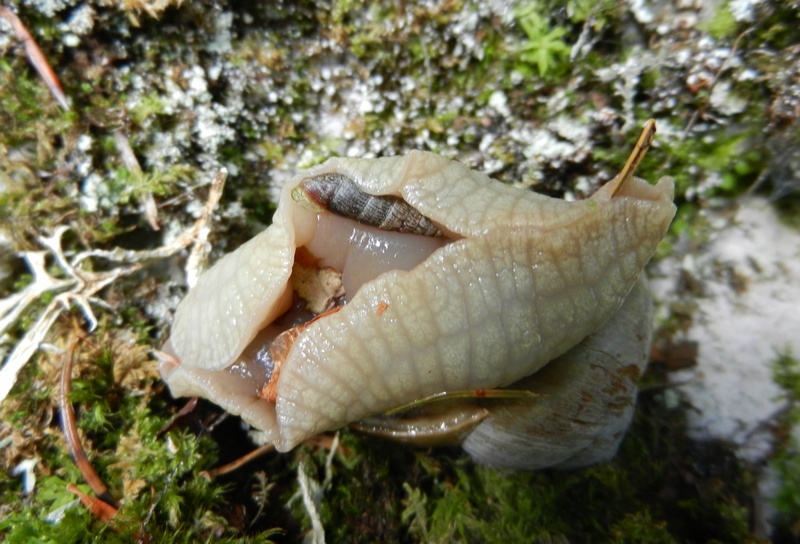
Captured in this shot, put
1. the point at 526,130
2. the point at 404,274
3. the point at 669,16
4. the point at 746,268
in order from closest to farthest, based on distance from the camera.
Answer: the point at 404,274 → the point at 669,16 → the point at 526,130 → the point at 746,268

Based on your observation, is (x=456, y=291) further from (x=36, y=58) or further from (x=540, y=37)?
(x=36, y=58)

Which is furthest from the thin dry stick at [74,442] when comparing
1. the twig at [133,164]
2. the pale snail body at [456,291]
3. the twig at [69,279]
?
the pale snail body at [456,291]

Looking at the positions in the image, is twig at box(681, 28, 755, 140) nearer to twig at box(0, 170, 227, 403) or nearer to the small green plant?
the small green plant

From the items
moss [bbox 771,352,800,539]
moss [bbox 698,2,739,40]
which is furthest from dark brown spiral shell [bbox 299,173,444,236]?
moss [bbox 771,352,800,539]

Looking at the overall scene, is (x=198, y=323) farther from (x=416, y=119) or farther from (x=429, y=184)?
(x=416, y=119)

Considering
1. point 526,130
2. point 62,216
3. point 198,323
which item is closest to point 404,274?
point 198,323

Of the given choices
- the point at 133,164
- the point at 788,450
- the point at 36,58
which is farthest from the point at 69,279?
the point at 788,450

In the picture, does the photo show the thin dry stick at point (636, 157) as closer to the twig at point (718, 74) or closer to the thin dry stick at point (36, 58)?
the twig at point (718, 74)
